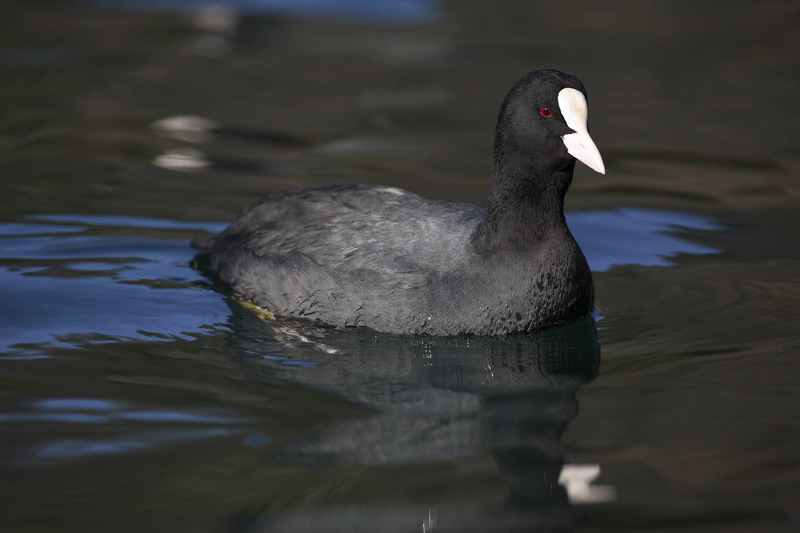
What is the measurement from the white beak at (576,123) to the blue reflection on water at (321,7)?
7.54 meters

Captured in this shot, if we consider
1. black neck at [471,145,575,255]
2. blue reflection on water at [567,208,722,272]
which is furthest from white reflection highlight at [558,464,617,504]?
blue reflection on water at [567,208,722,272]

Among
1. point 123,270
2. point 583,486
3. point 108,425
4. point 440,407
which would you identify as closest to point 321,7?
point 123,270

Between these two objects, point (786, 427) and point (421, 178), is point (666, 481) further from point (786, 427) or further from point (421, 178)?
point (421, 178)

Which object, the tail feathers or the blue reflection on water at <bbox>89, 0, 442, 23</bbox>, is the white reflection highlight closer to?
the tail feathers

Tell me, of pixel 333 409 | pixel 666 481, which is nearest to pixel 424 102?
pixel 333 409

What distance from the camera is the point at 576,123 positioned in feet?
16.7

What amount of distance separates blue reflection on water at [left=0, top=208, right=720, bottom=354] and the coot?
0.63 metres

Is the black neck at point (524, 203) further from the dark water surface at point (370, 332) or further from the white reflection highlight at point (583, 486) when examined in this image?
the white reflection highlight at point (583, 486)

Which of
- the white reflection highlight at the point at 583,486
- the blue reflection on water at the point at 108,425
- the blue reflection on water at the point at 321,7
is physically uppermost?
the blue reflection on water at the point at 321,7

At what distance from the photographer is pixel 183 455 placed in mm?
4141

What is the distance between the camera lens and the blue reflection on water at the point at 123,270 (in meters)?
5.59

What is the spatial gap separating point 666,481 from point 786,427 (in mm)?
765

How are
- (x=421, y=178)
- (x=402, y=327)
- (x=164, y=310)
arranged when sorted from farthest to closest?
(x=421, y=178) < (x=164, y=310) < (x=402, y=327)

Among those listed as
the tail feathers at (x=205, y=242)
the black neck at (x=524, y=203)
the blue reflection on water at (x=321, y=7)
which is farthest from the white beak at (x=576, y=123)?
the blue reflection on water at (x=321, y=7)
